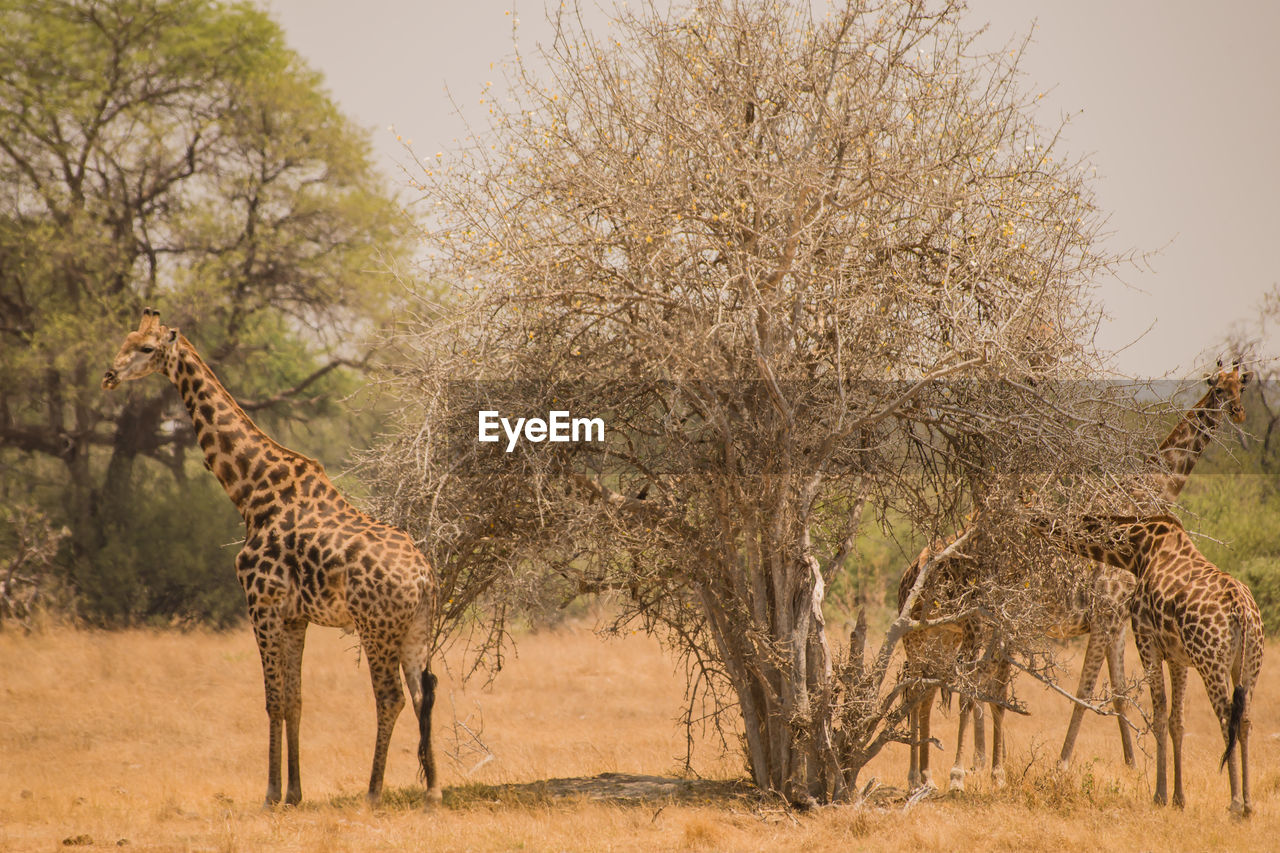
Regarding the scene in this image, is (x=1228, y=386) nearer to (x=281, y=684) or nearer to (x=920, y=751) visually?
(x=920, y=751)

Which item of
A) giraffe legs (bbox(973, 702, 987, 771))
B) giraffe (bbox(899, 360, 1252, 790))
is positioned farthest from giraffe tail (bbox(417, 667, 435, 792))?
giraffe legs (bbox(973, 702, 987, 771))

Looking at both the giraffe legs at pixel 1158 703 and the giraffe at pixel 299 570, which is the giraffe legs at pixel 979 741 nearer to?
the giraffe legs at pixel 1158 703

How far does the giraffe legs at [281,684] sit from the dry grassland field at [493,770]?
0.32 m

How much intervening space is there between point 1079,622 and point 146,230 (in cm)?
2030

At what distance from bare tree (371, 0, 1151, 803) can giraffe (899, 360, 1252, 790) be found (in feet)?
1.85

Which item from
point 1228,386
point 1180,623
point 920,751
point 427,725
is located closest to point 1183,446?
point 1228,386

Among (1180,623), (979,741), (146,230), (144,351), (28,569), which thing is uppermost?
(146,230)

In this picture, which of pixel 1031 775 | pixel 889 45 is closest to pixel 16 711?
pixel 1031 775

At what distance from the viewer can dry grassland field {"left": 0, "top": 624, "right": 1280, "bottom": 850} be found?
8.52 m

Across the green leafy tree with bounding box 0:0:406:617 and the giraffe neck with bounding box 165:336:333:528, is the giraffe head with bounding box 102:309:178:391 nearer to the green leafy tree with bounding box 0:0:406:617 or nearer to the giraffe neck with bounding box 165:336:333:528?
the giraffe neck with bounding box 165:336:333:528

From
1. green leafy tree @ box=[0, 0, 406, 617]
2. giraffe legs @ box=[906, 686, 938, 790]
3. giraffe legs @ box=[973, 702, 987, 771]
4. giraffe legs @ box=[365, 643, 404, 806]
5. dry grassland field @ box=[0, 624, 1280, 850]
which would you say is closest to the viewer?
dry grassland field @ box=[0, 624, 1280, 850]
